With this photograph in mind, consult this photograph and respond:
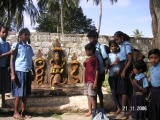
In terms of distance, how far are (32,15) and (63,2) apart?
106 inches

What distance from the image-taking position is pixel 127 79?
429 cm

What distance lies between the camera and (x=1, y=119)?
429 centimetres

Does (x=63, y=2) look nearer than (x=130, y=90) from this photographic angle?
No

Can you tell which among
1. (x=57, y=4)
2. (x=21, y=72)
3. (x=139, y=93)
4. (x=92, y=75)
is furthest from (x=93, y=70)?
(x=57, y=4)

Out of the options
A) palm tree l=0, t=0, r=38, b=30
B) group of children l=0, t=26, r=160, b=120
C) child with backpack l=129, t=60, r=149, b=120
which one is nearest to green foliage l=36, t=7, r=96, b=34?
palm tree l=0, t=0, r=38, b=30

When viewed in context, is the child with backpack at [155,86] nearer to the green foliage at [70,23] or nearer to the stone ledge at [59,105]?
the stone ledge at [59,105]

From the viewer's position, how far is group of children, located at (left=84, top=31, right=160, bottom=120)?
3617mm

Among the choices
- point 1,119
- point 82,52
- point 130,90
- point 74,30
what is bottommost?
point 1,119

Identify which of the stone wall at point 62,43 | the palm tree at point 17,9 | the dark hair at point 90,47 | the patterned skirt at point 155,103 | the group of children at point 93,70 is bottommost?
the patterned skirt at point 155,103

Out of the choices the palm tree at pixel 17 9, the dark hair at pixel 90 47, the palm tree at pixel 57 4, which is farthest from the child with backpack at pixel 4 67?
the palm tree at pixel 57 4

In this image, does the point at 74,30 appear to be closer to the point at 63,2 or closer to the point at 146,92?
the point at 63,2

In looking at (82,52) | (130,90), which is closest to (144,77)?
(130,90)

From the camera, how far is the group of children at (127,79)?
362cm

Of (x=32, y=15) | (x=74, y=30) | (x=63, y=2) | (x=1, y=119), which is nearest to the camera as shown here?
(x=1, y=119)
